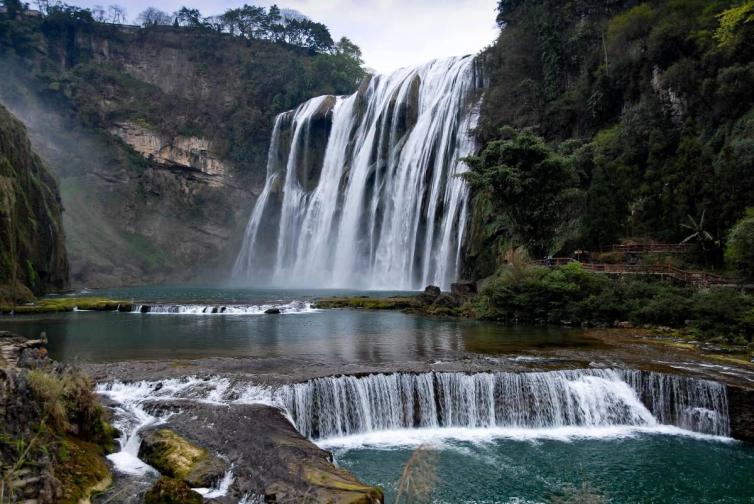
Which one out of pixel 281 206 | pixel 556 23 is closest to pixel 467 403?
pixel 556 23

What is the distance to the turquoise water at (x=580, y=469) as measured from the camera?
8703mm

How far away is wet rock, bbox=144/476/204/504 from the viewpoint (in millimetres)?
6199

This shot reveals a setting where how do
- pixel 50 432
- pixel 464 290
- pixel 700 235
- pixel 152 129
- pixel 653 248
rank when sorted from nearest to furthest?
pixel 50 432 < pixel 700 235 < pixel 653 248 < pixel 464 290 < pixel 152 129

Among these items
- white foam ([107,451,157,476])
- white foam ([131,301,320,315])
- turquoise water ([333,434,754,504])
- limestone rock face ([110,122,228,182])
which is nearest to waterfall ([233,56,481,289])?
limestone rock face ([110,122,228,182])

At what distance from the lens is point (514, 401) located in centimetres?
1248

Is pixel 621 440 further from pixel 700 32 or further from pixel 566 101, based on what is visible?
pixel 566 101

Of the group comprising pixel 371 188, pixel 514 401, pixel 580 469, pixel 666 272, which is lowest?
pixel 580 469

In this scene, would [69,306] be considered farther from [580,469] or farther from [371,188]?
[371,188]

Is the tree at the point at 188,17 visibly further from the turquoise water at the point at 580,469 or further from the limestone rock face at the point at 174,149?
the turquoise water at the point at 580,469

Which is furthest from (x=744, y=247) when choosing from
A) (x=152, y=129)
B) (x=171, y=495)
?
(x=152, y=129)

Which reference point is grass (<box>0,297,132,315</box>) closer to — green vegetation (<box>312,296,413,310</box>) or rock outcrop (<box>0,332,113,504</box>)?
green vegetation (<box>312,296,413,310</box>)

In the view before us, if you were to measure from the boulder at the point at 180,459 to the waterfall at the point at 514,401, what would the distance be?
11.0 ft

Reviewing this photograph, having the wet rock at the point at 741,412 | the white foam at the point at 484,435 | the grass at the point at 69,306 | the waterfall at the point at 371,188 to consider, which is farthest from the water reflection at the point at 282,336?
the waterfall at the point at 371,188

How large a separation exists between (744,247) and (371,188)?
116ft
